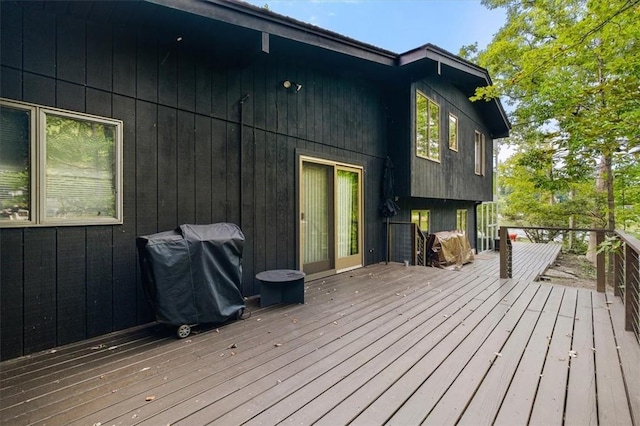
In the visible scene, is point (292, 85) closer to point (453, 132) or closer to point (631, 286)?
point (631, 286)

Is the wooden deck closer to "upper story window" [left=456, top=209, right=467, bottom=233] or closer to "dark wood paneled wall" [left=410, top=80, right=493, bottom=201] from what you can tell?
"dark wood paneled wall" [left=410, top=80, right=493, bottom=201]

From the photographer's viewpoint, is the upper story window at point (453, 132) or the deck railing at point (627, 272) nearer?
the deck railing at point (627, 272)

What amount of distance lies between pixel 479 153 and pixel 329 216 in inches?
315

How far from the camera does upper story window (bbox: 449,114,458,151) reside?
8363 mm

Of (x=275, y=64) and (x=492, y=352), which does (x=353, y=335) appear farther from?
(x=275, y=64)

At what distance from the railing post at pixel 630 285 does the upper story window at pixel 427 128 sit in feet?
13.9

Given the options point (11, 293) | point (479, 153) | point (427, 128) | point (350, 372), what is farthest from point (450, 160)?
point (11, 293)

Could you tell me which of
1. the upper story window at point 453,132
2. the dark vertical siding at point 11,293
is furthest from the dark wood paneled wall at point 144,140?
the upper story window at point 453,132

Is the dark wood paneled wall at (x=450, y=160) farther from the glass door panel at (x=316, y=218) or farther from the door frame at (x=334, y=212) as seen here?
the glass door panel at (x=316, y=218)

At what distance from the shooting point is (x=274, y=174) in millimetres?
4410

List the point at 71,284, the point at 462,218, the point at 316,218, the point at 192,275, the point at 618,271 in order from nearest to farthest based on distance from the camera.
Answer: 1. the point at 71,284
2. the point at 192,275
3. the point at 618,271
4. the point at 316,218
5. the point at 462,218

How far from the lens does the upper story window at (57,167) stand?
236 centimetres

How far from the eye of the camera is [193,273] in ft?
9.16

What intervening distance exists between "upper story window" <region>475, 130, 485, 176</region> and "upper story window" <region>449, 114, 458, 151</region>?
243 centimetres
